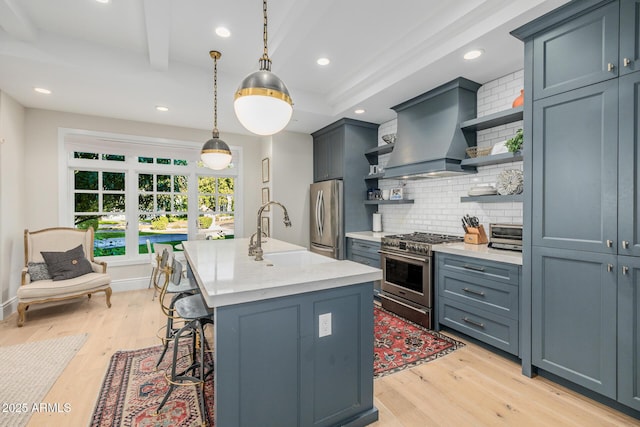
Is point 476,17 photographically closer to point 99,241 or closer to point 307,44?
point 307,44

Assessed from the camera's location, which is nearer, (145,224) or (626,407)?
(626,407)

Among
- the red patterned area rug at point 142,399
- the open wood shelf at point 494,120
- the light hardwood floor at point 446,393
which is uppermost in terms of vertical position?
the open wood shelf at point 494,120

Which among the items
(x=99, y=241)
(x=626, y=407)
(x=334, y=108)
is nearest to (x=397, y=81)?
(x=334, y=108)

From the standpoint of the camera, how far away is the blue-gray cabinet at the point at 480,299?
97.9 inches

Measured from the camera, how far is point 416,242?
3307 mm

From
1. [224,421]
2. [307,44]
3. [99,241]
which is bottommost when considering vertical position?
[224,421]

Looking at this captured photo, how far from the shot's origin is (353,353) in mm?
1721

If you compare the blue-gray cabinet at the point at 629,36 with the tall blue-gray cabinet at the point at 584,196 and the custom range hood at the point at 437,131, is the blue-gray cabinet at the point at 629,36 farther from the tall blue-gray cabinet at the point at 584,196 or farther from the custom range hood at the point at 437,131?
the custom range hood at the point at 437,131

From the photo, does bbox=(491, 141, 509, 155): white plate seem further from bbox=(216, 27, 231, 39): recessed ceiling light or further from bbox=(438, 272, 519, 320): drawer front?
bbox=(216, 27, 231, 39): recessed ceiling light

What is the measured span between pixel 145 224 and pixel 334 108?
359 centimetres

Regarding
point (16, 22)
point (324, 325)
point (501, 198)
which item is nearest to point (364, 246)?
point (501, 198)

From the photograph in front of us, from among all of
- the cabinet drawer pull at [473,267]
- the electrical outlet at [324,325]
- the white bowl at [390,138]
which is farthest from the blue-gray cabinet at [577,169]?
the white bowl at [390,138]

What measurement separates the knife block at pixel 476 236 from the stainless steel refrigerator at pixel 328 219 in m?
1.91

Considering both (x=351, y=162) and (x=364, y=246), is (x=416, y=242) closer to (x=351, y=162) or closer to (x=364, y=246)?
(x=364, y=246)
